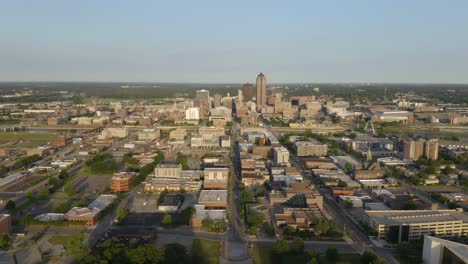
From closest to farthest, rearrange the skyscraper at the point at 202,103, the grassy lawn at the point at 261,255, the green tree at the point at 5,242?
1. the grassy lawn at the point at 261,255
2. the green tree at the point at 5,242
3. the skyscraper at the point at 202,103

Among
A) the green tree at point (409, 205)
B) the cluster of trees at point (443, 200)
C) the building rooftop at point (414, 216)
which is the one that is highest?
the building rooftop at point (414, 216)

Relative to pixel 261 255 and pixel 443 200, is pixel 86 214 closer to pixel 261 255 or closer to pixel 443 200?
pixel 261 255

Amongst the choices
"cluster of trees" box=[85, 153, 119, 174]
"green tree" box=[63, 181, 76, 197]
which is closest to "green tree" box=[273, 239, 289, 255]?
"green tree" box=[63, 181, 76, 197]

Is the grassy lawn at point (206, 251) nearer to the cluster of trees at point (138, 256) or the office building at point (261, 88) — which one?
the cluster of trees at point (138, 256)

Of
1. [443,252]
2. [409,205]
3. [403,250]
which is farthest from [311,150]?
[443,252]

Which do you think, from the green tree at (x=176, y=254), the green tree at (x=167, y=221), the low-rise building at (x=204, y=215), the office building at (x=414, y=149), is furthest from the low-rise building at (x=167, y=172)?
the office building at (x=414, y=149)

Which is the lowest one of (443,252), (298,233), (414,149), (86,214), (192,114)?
(298,233)

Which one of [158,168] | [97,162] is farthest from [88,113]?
[158,168]
